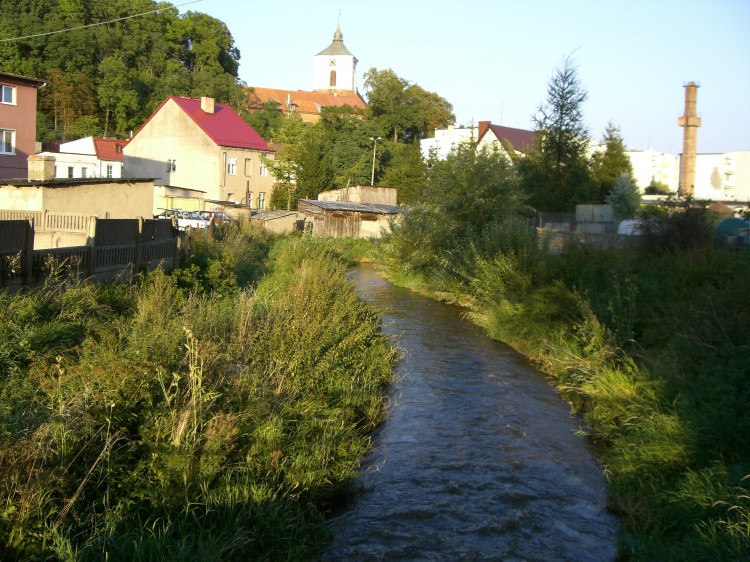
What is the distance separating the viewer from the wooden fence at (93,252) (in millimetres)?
10477

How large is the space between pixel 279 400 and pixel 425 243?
20.5 meters

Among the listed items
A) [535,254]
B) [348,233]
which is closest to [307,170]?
[348,233]

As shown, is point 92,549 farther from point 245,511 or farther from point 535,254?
point 535,254

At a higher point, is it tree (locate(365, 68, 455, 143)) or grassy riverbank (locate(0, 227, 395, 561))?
tree (locate(365, 68, 455, 143))

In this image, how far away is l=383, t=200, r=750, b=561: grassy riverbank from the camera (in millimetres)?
7105

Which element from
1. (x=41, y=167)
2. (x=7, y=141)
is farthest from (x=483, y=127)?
(x=41, y=167)

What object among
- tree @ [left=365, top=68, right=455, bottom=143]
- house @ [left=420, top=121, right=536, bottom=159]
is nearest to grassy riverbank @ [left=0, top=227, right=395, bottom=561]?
house @ [left=420, top=121, right=536, bottom=159]

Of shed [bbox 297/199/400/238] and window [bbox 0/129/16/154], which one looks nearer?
window [bbox 0/129/16/154]

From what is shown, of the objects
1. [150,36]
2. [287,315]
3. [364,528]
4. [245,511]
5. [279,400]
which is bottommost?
[364,528]

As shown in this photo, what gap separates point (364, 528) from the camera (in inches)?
286

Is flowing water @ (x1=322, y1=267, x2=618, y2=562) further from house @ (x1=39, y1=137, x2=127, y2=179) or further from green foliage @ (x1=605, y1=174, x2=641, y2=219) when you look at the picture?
house @ (x1=39, y1=137, x2=127, y2=179)

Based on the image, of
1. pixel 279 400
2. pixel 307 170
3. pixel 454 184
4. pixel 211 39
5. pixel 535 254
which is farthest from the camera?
pixel 211 39

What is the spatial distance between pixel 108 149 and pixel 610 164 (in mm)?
35129

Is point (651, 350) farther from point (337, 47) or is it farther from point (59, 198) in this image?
point (337, 47)
